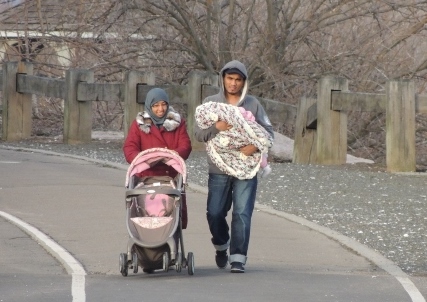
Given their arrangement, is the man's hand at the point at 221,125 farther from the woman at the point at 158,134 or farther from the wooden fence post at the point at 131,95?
the wooden fence post at the point at 131,95

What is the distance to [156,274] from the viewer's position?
9633mm

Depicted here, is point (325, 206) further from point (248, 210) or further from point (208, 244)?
point (248, 210)

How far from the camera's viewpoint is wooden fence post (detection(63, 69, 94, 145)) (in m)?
20.5

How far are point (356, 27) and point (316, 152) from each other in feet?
20.0

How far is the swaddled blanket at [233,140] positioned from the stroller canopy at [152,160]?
282mm

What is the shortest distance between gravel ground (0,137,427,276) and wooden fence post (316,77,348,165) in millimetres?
354

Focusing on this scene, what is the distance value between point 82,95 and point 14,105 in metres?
1.95

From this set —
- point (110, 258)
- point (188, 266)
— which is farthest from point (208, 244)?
point (188, 266)

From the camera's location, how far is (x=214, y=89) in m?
19.2

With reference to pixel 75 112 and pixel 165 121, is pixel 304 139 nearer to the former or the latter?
pixel 75 112

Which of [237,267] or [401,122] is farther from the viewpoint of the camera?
[401,122]

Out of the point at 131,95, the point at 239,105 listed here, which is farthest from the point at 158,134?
the point at 131,95

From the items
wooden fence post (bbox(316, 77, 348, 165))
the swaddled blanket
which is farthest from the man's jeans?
wooden fence post (bbox(316, 77, 348, 165))

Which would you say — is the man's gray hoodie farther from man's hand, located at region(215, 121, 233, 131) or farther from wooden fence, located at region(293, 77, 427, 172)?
wooden fence, located at region(293, 77, 427, 172)
